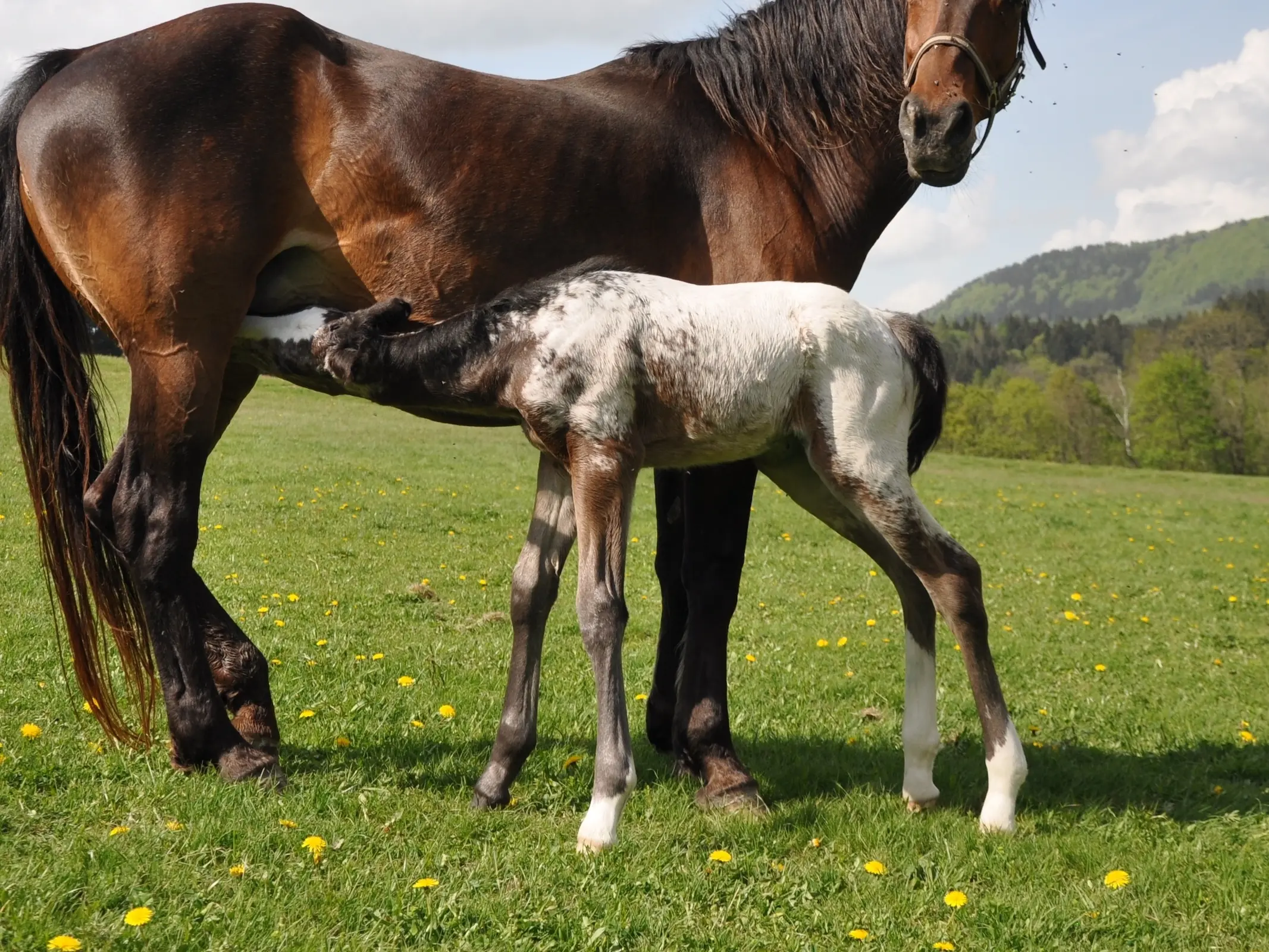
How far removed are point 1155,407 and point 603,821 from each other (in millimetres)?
66350

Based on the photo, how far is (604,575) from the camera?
148 inches

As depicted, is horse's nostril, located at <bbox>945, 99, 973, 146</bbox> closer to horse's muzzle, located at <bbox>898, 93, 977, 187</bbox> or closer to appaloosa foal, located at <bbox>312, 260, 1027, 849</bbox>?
horse's muzzle, located at <bbox>898, 93, 977, 187</bbox>

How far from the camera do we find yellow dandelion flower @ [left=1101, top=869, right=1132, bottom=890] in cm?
355

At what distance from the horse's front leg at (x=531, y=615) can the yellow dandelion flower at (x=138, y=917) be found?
135 cm

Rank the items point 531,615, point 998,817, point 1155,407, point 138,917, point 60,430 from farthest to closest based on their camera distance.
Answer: point 1155,407
point 60,430
point 531,615
point 998,817
point 138,917

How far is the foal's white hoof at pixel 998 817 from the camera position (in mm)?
4035

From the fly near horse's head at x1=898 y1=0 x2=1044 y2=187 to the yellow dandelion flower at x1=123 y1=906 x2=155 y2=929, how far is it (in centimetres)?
348

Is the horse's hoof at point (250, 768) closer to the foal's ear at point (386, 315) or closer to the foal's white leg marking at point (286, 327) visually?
the foal's white leg marking at point (286, 327)

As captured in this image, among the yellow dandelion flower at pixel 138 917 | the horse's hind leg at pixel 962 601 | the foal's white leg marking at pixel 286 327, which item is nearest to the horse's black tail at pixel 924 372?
the horse's hind leg at pixel 962 601

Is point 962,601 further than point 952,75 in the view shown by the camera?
No

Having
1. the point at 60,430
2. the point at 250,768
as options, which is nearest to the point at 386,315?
the point at 60,430

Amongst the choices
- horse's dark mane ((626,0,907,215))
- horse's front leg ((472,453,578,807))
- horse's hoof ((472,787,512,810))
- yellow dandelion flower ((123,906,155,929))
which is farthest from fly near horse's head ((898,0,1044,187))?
yellow dandelion flower ((123,906,155,929))

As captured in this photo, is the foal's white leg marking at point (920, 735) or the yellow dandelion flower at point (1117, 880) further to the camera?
the foal's white leg marking at point (920, 735)

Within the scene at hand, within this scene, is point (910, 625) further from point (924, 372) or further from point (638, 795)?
point (638, 795)
